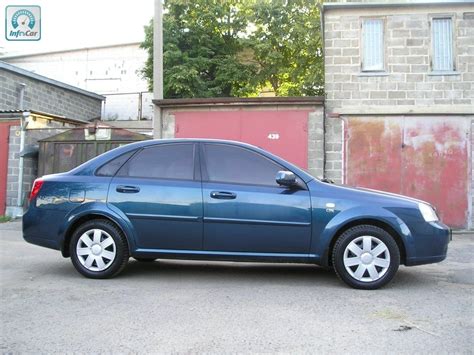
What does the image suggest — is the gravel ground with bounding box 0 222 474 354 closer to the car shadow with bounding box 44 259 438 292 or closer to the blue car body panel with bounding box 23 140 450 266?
the car shadow with bounding box 44 259 438 292

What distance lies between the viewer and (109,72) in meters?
28.0

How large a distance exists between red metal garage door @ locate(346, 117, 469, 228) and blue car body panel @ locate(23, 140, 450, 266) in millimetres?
5850

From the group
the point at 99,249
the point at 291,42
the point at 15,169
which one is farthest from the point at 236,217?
the point at 291,42

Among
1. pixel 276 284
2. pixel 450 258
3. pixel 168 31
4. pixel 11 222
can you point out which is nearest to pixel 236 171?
pixel 276 284

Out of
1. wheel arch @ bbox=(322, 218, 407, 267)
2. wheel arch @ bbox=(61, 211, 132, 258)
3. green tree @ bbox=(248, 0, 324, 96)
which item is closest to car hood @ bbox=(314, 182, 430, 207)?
wheel arch @ bbox=(322, 218, 407, 267)

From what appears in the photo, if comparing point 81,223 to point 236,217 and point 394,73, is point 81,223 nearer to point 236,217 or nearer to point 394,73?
point 236,217

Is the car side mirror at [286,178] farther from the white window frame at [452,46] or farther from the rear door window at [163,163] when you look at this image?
the white window frame at [452,46]

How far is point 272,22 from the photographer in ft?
75.7

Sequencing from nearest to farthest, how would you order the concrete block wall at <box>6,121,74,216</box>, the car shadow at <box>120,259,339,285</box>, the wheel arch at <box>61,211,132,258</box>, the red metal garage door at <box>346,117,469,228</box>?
the wheel arch at <box>61,211,132,258</box>
the car shadow at <box>120,259,339,285</box>
the red metal garage door at <box>346,117,469,228</box>
the concrete block wall at <box>6,121,74,216</box>

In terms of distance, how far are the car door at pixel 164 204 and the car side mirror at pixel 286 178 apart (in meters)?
0.89

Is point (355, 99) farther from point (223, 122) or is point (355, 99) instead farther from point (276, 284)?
point (276, 284)

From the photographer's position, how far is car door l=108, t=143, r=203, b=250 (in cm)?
559

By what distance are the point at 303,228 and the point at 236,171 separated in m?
1.00

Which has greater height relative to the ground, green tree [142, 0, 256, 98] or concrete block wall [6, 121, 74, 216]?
green tree [142, 0, 256, 98]
